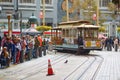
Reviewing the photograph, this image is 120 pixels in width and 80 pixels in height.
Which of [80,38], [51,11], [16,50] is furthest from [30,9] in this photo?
[16,50]

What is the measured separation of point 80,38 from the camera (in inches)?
1563

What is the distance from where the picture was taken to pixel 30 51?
3191 cm

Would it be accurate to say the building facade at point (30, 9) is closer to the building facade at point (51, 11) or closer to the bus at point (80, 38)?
the building facade at point (51, 11)

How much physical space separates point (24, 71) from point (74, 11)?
55.1 m

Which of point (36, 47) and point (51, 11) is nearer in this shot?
point (36, 47)

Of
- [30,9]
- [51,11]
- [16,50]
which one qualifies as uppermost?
[30,9]

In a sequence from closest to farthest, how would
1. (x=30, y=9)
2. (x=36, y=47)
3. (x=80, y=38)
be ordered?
(x=36, y=47)
(x=80, y=38)
(x=30, y=9)

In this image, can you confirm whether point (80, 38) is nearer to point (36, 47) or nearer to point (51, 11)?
point (36, 47)

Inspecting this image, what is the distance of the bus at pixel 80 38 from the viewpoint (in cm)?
3947

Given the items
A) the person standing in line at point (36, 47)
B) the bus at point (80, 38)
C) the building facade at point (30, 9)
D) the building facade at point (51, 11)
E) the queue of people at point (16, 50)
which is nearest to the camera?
the queue of people at point (16, 50)

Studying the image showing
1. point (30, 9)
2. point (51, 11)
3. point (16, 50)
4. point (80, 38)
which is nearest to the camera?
point (16, 50)

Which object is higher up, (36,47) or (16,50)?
(16,50)

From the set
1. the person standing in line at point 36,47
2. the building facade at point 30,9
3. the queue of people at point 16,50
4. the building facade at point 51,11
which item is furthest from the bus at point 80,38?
the building facade at point 51,11

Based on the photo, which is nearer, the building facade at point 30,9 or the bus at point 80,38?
the bus at point 80,38
